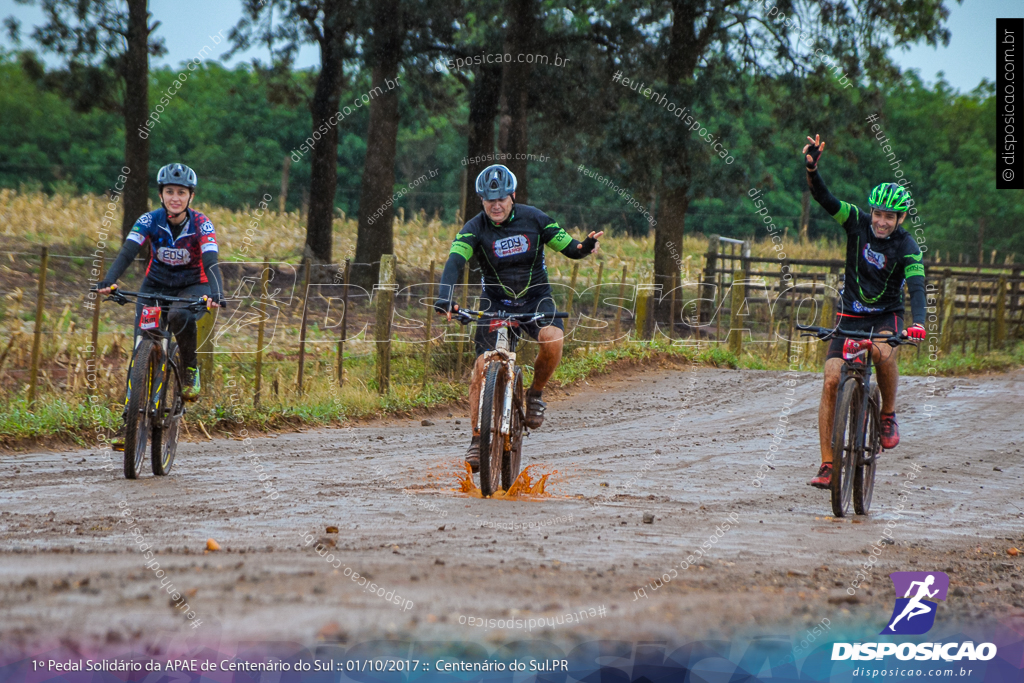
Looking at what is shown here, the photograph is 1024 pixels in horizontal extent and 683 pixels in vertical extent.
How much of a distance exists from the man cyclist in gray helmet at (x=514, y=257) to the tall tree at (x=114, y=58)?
12.9 meters

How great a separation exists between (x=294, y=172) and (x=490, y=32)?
3148cm

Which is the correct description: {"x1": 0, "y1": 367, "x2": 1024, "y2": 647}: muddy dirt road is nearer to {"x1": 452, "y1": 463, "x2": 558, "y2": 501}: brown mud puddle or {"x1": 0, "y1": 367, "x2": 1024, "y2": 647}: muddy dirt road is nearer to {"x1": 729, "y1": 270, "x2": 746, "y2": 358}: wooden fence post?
{"x1": 452, "y1": 463, "x2": 558, "y2": 501}: brown mud puddle

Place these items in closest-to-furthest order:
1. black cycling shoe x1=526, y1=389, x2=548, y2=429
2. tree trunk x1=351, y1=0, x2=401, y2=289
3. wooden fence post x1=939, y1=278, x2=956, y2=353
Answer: black cycling shoe x1=526, y1=389, x2=548, y2=429 → tree trunk x1=351, y1=0, x2=401, y2=289 → wooden fence post x1=939, y1=278, x2=956, y2=353

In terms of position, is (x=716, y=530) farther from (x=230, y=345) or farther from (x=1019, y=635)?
(x=230, y=345)

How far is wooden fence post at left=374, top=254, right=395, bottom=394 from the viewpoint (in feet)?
40.4

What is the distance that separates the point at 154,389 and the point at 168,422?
277 mm

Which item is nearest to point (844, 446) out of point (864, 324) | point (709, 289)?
point (864, 324)

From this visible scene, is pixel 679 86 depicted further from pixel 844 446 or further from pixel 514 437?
pixel 844 446

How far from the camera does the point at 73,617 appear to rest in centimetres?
301

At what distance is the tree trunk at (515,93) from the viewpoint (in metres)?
16.7

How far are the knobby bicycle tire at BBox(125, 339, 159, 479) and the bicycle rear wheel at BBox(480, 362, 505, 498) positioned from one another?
2487 mm

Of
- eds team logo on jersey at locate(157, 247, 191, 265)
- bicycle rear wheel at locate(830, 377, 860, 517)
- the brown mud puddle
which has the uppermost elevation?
eds team logo on jersey at locate(157, 247, 191, 265)

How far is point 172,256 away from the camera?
7.49 m

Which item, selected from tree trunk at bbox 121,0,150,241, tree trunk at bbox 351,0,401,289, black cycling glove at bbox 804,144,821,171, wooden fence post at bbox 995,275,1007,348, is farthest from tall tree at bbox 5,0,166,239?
wooden fence post at bbox 995,275,1007,348
